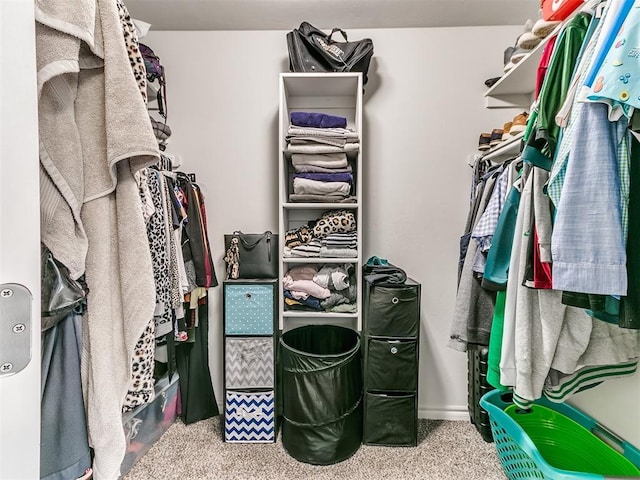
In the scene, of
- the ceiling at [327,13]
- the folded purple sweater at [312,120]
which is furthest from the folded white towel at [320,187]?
the ceiling at [327,13]

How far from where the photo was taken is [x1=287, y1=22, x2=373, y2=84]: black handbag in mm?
1865

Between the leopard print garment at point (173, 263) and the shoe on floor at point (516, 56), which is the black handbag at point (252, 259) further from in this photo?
the shoe on floor at point (516, 56)

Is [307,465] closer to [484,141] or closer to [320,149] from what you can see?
[320,149]

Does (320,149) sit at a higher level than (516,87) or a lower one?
lower

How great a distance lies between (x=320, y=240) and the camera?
1.94 m

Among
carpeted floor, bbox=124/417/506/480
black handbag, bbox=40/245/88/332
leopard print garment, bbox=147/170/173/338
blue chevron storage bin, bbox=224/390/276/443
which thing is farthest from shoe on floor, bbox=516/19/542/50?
blue chevron storage bin, bbox=224/390/276/443

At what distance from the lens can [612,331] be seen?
44.7 inches

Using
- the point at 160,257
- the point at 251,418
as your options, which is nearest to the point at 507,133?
the point at 160,257

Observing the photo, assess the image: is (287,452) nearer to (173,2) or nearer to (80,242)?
(80,242)

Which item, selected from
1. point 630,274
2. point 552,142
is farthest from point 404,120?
point 630,274

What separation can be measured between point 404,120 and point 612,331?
4.80 ft

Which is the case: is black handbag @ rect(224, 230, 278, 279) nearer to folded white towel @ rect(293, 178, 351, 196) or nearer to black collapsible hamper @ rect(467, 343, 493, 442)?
folded white towel @ rect(293, 178, 351, 196)

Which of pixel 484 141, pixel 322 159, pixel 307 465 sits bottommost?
pixel 307 465

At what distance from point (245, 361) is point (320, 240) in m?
0.74
